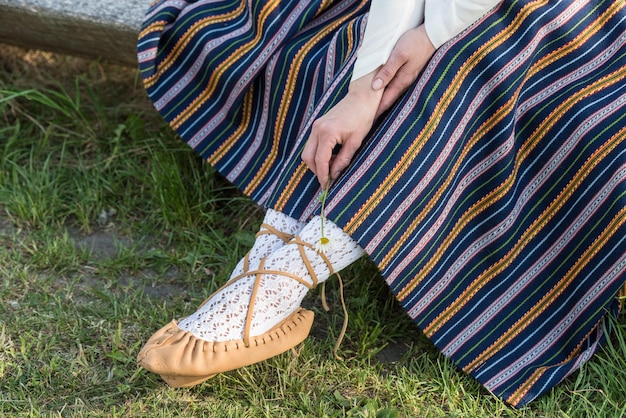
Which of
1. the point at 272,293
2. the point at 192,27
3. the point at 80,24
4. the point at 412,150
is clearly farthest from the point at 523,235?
the point at 80,24

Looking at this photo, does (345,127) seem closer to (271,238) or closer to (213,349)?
(271,238)

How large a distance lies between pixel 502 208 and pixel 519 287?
0.18 meters

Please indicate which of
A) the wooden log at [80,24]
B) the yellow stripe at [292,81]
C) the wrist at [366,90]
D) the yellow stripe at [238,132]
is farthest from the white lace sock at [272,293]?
the wooden log at [80,24]

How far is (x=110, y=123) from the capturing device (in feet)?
8.63

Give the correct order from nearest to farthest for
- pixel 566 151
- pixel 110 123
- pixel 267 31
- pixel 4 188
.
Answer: pixel 566 151 < pixel 267 31 < pixel 4 188 < pixel 110 123

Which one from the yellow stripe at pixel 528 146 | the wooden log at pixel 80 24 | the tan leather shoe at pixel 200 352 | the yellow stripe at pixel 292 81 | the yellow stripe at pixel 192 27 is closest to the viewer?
the tan leather shoe at pixel 200 352

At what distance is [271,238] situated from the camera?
180cm

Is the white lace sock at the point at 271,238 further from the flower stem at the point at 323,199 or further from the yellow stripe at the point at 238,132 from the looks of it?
the yellow stripe at the point at 238,132

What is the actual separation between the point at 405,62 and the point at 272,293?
52 centimetres

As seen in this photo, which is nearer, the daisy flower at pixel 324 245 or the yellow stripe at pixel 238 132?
the daisy flower at pixel 324 245

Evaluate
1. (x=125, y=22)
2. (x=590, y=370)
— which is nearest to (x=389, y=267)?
(x=590, y=370)

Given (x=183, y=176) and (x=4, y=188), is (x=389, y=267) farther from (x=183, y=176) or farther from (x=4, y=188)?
(x=4, y=188)

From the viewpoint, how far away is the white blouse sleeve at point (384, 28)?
5.48 ft

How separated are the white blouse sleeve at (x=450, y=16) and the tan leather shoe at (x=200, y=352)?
0.64 m
